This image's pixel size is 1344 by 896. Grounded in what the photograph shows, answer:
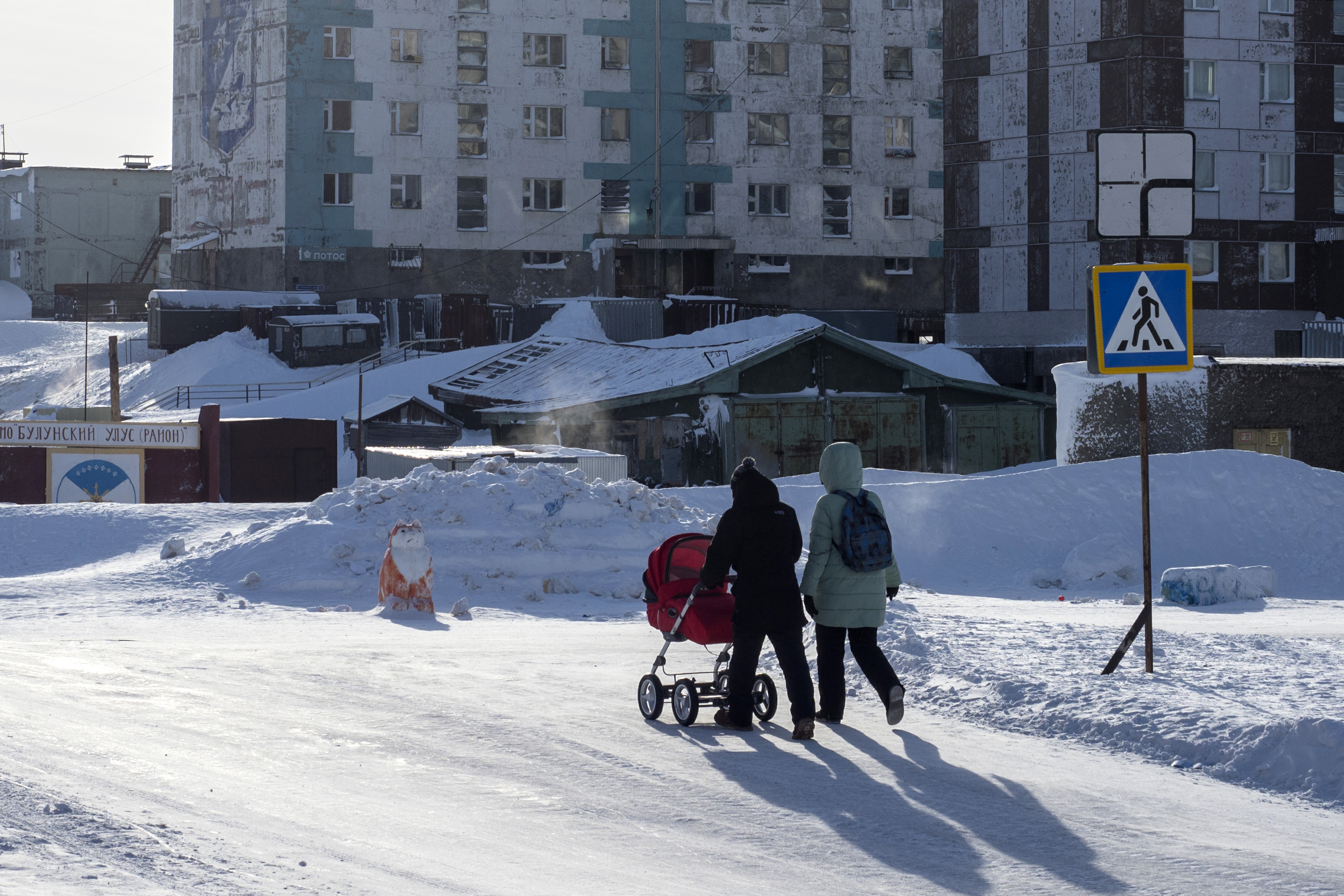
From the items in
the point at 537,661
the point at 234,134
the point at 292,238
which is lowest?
the point at 537,661

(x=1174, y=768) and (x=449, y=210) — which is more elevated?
(x=449, y=210)

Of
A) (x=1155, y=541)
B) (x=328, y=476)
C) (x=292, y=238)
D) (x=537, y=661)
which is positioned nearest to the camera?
(x=537, y=661)

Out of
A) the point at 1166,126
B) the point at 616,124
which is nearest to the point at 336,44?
the point at 616,124

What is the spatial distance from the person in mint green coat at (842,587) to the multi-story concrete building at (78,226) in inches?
2847

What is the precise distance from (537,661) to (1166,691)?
480 centimetres

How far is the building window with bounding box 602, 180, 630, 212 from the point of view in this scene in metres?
59.9

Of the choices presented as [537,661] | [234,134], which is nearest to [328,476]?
[537,661]

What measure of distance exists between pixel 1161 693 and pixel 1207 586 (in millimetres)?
8067

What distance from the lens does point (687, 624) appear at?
9023 millimetres

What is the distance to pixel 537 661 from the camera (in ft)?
37.7

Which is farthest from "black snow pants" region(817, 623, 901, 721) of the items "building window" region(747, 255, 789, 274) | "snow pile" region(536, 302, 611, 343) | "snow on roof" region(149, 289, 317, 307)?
"building window" region(747, 255, 789, 274)

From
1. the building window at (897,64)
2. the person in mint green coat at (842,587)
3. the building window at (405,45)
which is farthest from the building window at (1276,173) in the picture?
the person in mint green coat at (842,587)

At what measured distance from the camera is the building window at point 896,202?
64.0 metres

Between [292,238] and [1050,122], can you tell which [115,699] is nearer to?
[1050,122]
